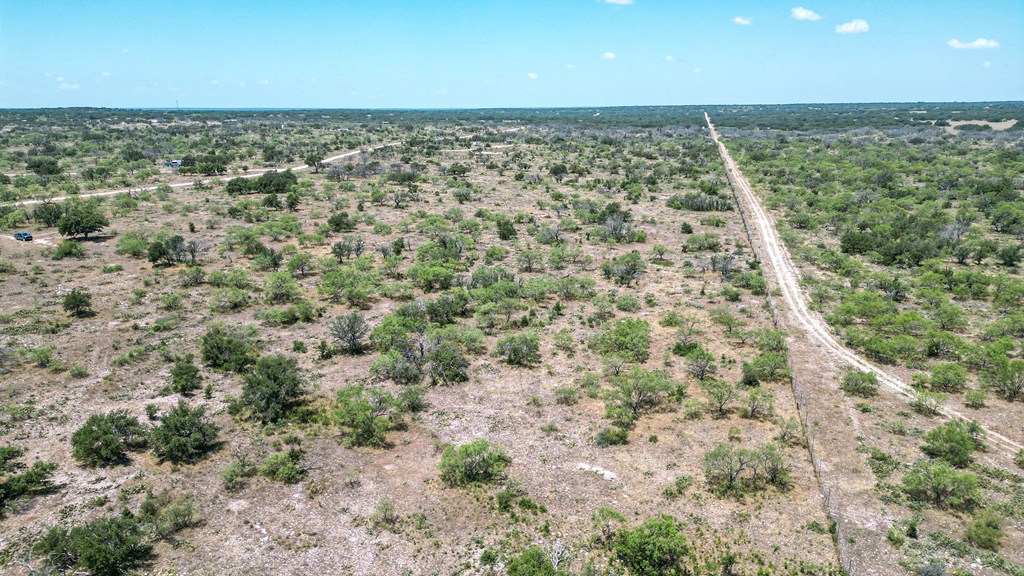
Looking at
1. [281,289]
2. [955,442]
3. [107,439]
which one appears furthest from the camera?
[281,289]

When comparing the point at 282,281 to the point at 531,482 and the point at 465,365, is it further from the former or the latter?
the point at 531,482

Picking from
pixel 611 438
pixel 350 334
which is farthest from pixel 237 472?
pixel 611 438

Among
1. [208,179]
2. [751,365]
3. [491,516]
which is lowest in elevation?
[491,516]

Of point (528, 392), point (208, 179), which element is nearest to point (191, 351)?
point (528, 392)

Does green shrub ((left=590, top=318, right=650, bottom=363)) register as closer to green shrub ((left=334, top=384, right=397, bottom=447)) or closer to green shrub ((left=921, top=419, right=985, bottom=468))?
green shrub ((left=334, top=384, right=397, bottom=447))

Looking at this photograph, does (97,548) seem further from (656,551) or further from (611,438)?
(611,438)

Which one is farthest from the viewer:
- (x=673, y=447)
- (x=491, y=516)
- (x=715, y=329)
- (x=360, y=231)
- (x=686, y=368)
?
(x=360, y=231)

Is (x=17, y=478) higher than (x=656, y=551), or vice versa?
(x=17, y=478)
